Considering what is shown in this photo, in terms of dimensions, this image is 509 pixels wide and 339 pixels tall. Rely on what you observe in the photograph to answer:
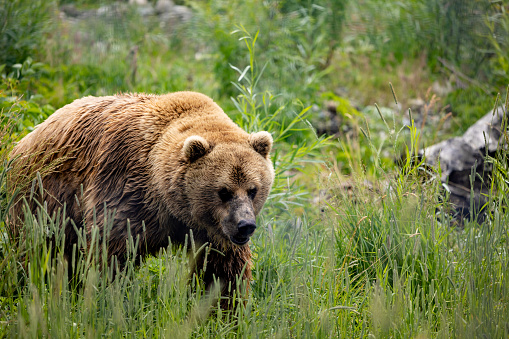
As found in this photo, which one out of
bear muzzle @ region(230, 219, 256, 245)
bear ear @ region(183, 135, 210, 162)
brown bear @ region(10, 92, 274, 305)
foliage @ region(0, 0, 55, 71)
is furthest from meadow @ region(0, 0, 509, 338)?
bear ear @ region(183, 135, 210, 162)

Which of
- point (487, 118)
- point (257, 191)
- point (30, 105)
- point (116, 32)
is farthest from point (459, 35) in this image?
point (30, 105)

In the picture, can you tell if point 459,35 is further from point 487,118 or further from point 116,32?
point 116,32

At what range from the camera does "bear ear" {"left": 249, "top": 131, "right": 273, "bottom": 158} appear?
3.64 meters

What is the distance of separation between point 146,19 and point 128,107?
814 centimetres

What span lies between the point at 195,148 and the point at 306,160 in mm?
1626

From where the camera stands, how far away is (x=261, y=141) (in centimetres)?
365

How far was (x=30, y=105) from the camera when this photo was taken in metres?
4.84

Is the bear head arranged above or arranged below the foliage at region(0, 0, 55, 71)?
below

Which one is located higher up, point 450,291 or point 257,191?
point 257,191

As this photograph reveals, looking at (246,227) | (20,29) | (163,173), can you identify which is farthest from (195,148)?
(20,29)

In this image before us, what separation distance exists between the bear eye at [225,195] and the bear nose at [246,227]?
258mm

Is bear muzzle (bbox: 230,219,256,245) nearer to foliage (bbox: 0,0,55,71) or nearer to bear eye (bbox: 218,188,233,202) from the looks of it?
bear eye (bbox: 218,188,233,202)

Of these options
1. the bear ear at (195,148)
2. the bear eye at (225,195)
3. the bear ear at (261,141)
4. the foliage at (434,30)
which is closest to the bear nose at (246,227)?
the bear eye at (225,195)

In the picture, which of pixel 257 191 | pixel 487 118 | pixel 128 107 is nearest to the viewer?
pixel 257 191
